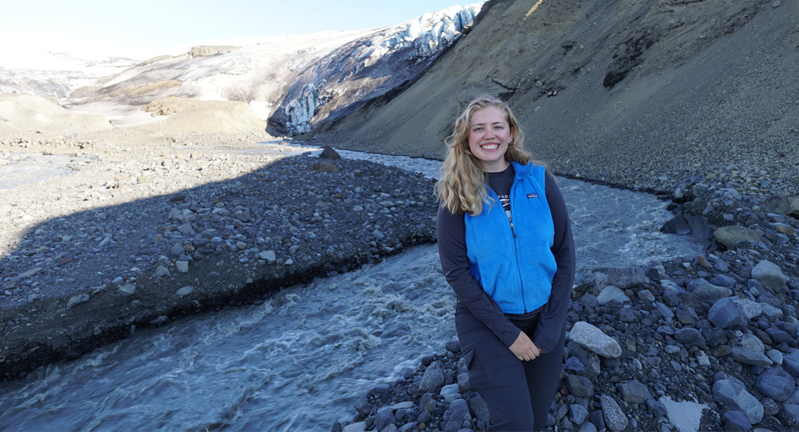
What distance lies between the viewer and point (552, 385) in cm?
238

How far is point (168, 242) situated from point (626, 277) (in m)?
6.22

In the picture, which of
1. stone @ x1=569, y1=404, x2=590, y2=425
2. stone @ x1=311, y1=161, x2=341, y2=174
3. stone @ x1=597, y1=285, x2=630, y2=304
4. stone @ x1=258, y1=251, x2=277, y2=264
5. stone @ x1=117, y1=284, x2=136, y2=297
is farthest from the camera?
stone @ x1=311, y1=161, x2=341, y2=174

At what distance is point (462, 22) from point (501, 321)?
38.8 m

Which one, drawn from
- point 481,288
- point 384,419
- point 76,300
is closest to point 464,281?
point 481,288

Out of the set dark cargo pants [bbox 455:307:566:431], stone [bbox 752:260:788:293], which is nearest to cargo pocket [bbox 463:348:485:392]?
dark cargo pants [bbox 455:307:566:431]

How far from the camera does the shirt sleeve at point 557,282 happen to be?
2.24m

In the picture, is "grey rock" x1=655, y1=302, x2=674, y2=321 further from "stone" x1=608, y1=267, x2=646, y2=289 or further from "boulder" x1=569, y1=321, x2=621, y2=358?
"boulder" x1=569, y1=321, x2=621, y2=358

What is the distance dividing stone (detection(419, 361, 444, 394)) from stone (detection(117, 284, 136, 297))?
408cm

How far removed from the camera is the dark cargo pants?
2.11 m

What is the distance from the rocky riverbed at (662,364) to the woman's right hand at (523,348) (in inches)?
36.3

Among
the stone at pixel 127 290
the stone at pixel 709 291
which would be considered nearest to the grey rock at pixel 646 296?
the stone at pixel 709 291

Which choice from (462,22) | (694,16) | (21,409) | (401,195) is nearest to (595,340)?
(21,409)

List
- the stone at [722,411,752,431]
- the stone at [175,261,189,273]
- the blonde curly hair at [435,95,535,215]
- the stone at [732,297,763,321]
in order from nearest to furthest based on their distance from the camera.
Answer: the blonde curly hair at [435,95,535,215] < the stone at [722,411,752,431] < the stone at [732,297,763,321] < the stone at [175,261,189,273]

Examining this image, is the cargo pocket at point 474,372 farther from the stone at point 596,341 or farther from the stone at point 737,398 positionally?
the stone at point 737,398
